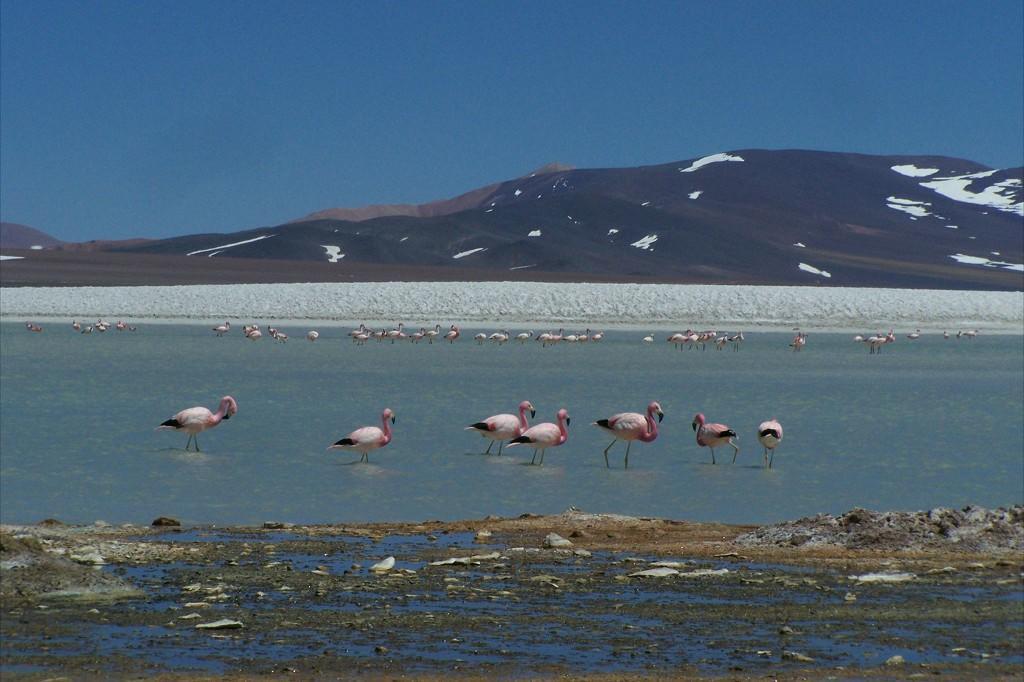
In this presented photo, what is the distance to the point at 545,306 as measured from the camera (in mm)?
56938

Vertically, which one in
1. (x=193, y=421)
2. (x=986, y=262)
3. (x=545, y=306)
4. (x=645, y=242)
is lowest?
(x=193, y=421)

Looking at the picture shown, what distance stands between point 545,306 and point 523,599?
49843mm

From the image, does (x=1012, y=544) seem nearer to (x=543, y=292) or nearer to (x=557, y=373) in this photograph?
(x=557, y=373)

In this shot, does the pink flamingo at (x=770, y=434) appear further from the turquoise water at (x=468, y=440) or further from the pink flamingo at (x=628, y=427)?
the pink flamingo at (x=628, y=427)

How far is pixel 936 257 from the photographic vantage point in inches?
7756

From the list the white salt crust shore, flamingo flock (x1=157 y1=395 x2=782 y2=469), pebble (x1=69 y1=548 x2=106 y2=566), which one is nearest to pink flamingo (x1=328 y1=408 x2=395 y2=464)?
flamingo flock (x1=157 y1=395 x2=782 y2=469)

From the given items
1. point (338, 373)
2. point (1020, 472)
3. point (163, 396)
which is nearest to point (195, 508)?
point (1020, 472)

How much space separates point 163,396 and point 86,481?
860cm

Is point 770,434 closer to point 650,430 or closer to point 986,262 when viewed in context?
point 650,430

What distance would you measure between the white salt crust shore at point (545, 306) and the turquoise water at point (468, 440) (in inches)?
911

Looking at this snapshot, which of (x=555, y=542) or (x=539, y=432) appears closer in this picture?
(x=555, y=542)

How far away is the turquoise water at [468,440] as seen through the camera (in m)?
11.5

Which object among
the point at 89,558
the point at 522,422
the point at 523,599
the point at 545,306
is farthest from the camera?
the point at 545,306

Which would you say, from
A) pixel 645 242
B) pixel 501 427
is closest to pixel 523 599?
pixel 501 427
